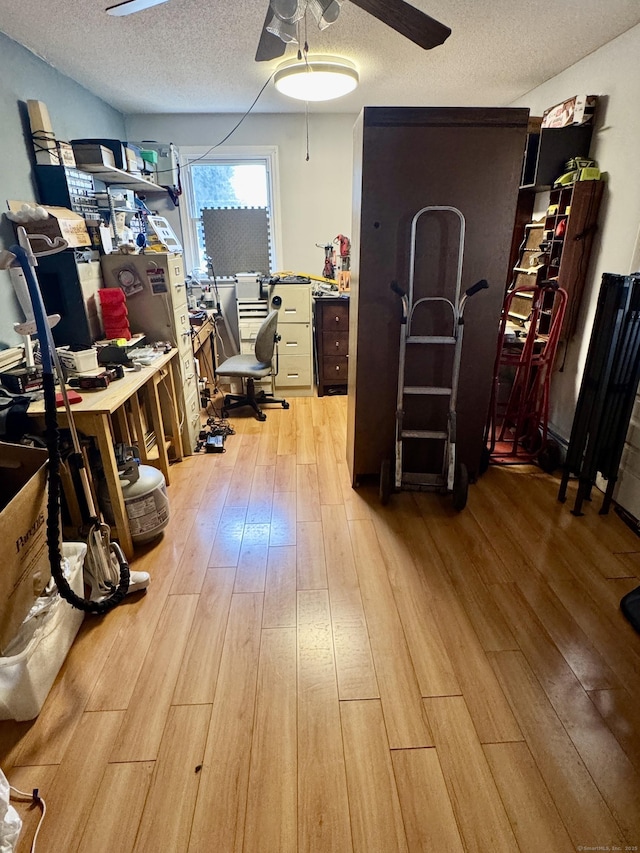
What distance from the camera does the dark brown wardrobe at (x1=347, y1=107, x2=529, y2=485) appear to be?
212 centimetres

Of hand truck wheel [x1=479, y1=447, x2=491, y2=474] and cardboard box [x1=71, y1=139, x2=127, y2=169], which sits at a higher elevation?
cardboard box [x1=71, y1=139, x2=127, y2=169]

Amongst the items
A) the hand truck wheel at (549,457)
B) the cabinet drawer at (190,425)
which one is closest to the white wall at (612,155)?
the hand truck wheel at (549,457)

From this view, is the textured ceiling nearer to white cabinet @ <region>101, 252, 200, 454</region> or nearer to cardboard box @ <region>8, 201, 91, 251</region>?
cardboard box @ <region>8, 201, 91, 251</region>

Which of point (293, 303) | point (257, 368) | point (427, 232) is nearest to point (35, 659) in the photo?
point (427, 232)

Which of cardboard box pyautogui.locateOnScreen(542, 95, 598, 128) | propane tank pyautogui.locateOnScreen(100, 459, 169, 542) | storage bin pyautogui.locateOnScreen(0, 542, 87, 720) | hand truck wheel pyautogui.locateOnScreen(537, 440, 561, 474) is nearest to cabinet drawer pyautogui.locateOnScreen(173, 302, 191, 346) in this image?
propane tank pyautogui.locateOnScreen(100, 459, 169, 542)

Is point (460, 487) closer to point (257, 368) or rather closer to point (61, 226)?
point (257, 368)

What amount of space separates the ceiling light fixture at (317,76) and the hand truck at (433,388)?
1.36 meters

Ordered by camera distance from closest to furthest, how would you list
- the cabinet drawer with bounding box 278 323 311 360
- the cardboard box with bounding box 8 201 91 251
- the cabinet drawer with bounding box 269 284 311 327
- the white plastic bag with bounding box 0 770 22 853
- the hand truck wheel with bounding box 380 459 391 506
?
the white plastic bag with bounding box 0 770 22 853, the cardboard box with bounding box 8 201 91 251, the hand truck wheel with bounding box 380 459 391 506, the cabinet drawer with bounding box 269 284 311 327, the cabinet drawer with bounding box 278 323 311 360

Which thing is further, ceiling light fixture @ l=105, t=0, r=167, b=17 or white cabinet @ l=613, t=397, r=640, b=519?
white cabinet @ l=613, t=397, r=640, b=519

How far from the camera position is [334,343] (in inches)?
168

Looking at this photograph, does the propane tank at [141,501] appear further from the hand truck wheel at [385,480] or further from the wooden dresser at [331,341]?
the wooden dresser at [331,341]

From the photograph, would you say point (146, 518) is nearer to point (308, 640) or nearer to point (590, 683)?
point (308, 640)

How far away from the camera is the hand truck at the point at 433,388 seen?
7.39ft

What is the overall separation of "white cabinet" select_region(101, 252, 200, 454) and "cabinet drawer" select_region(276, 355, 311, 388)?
129cm
